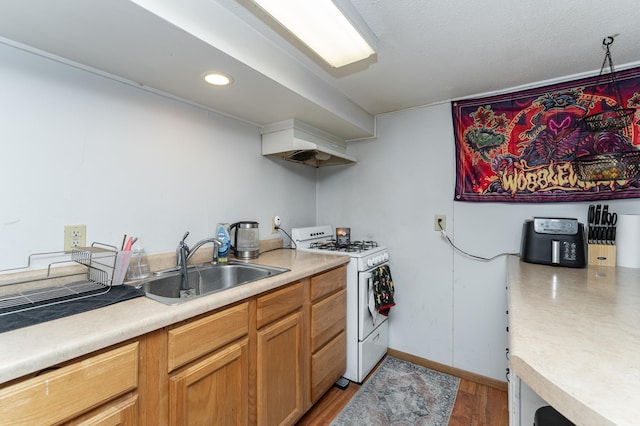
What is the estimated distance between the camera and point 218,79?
1.43 metres

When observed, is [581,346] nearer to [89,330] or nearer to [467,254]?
[89,330]

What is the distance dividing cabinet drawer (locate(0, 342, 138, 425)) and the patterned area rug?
4.16ft

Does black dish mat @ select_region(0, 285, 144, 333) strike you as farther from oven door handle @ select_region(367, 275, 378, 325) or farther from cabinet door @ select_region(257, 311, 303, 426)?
oven door handle @ select_region(367, 275, 378, 325)

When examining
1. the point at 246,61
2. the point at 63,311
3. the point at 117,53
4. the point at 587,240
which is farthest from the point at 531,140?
the point at 63,311

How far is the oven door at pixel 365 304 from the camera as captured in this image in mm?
1977

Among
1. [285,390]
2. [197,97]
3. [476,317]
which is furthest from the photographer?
[476,317]

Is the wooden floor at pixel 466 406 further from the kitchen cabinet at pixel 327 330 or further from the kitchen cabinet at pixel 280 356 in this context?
the kitchen cabinet at pixel 280 356

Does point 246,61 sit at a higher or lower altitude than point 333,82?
lower

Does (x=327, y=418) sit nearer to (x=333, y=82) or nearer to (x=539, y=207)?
(x=539, y=207)

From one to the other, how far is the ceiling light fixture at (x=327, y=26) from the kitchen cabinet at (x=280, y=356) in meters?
1.21

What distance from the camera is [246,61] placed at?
128 centimetres

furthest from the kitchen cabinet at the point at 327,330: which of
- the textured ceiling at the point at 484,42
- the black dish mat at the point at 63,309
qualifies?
the textured ceiling at the point at 484,42

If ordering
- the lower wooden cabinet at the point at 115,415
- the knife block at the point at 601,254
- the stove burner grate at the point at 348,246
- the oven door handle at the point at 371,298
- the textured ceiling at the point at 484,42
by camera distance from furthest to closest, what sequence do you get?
the stove burner grate at the point at 348,246
the oven door handle at the point at 371,298
the knife block at the point at 601,254
the textured ceiling at the point at 484,42
the lower wooden cabinet at the point at 115,415

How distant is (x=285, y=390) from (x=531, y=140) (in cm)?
217
